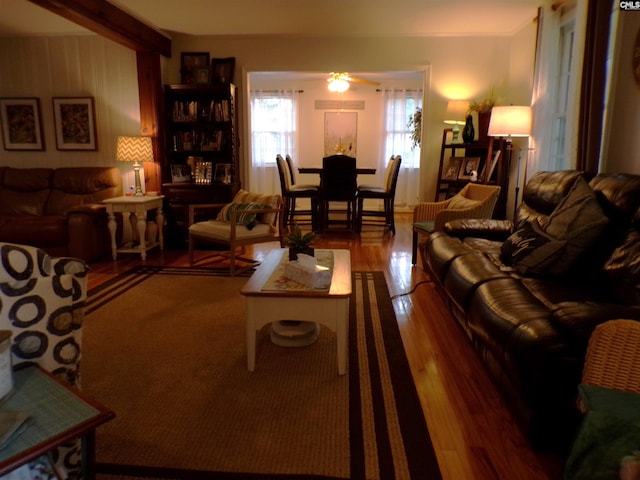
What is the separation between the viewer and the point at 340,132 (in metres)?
8.05

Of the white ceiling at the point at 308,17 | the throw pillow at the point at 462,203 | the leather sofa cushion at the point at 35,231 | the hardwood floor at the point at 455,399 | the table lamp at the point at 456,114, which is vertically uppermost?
the white ceiling at the point at 308,17

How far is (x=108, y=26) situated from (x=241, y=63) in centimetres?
178

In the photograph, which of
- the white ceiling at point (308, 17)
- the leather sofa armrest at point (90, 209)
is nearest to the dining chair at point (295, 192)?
the white ceiling at point (308, 17)

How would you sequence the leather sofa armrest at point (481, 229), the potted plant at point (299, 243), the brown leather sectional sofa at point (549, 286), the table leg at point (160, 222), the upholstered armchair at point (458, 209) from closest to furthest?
the brown leather sectional sofa at point (549, 286) → the potted plant at point (299, 243) → the leather sofa armrest at point (481, 229) → the upholstered armchair at point (458, 209) → the table leg at point (160, 222)

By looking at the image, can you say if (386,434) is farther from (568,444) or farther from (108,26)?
(108,26)

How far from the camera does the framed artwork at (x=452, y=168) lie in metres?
5.43

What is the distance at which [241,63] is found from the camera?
5398 millimetres

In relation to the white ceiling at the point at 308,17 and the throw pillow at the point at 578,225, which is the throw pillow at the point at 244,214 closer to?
the white ceiling at the point at 308,17

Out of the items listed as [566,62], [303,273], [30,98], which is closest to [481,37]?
[566,62]

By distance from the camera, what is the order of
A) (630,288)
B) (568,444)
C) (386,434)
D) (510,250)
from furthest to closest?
(510,250), (630,288), (386,434), (568,444)

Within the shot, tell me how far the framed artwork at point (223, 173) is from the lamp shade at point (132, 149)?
0.84 m

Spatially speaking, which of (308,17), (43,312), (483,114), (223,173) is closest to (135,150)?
(223,173)

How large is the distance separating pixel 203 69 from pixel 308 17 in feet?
4.81

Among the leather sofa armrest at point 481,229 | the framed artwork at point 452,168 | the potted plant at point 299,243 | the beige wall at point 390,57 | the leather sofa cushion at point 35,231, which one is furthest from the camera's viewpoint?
the framed artwork at point 452,168
